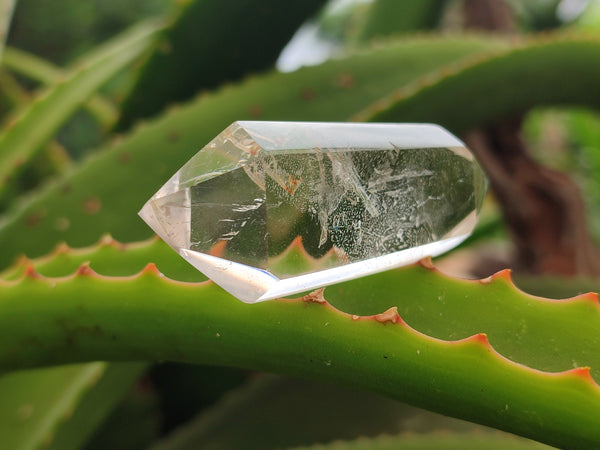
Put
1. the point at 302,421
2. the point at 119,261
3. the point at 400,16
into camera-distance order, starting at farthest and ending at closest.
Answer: the point at 400,16 → the point at 302,421 → the point at 119,261

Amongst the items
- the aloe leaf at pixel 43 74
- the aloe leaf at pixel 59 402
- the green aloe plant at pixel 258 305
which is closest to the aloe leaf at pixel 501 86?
the green aloe plant at pixel 258 305

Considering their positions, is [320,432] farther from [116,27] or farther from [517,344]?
[116,27]

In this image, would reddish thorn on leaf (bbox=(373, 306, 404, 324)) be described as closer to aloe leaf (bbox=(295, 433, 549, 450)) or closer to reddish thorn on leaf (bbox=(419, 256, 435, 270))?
reddish thorn on leaf (bbox=(419, 256, 435, 270))

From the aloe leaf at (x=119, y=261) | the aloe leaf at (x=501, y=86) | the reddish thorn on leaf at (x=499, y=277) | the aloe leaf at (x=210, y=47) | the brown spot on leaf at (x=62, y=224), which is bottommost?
the reddish thorn on leaf at (x=499, y=277)

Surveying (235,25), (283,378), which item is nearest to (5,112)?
(235,25)

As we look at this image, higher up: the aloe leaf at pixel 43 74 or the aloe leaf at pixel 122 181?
the aloe leaf at pixel 43 74

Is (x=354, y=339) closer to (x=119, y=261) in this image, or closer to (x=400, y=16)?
(x=119, y=261)

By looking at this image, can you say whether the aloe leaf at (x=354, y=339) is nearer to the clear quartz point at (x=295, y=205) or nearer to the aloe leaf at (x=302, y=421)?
the clear quartz point at (x=295, y=205)

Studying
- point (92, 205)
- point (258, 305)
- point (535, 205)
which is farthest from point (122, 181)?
point (535, 205)
